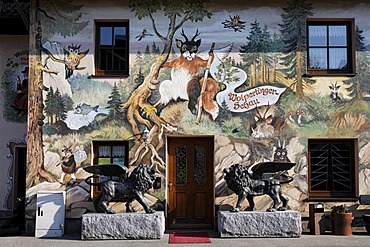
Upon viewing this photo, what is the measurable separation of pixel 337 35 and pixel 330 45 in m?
0.34

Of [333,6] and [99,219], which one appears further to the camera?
[333,6]

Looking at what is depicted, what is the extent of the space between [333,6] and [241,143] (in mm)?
4172

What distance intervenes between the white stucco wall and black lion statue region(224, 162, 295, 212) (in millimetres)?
6657

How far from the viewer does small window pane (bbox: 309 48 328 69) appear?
13.5 meters

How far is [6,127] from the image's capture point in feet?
51.0

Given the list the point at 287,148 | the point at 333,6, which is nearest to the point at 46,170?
the point at 287,148

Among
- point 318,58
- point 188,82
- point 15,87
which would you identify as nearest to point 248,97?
point 188,82

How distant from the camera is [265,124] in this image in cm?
1322

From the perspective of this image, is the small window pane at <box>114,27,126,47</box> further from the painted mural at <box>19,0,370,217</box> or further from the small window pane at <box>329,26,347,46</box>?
the small window pane at <box>329,26,347,46</box>

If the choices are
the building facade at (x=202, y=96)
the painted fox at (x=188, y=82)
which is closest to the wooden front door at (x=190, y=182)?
the building facade at (x=202, y=96)

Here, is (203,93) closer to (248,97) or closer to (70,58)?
(248,97)

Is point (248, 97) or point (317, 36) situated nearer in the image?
point (248, 97)

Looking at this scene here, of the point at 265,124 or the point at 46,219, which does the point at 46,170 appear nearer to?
the point at 46,219

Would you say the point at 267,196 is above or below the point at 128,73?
below
